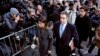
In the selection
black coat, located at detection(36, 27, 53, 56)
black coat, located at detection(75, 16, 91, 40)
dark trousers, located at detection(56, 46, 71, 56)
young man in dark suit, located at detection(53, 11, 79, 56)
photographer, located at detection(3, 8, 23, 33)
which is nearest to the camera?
young man in dark suit, located at detection(53, 11, 79, 56)

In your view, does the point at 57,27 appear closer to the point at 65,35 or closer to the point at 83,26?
the point at 65,35

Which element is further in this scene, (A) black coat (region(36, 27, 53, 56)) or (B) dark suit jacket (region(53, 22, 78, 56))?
(A) black coat (region(36, 27, 53, 56))

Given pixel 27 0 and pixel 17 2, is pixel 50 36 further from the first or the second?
pixel 27 0

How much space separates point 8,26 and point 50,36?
5.43ft

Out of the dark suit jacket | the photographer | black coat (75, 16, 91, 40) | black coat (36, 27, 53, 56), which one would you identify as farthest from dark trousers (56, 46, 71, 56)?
black coat (75, 16, 91, 40)

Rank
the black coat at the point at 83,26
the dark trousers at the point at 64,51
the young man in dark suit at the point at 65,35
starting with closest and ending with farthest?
1. the young man in dark suit at the point at 65,35
2. the dark trousers at the point at 64,51
3. the black coat at the point at 83,26

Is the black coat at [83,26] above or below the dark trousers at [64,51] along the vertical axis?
below

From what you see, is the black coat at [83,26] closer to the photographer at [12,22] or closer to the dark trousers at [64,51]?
the photographer at [12,22]

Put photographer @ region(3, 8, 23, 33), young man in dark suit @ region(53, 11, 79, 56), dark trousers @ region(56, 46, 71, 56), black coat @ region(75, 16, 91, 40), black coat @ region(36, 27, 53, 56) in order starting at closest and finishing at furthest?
1. young man in dark suit @ region(53, 11, 79, 56)
2. dark trousers @ region(56, 46, 71, 56)
3. black coat @ region(36, 27, 53, 56)
4. photographer @ region(3, 8, 23, 33)
5. black coat @ region(75, 16, 91, 40)

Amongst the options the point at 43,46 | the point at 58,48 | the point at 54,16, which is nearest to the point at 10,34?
the point at 43,46

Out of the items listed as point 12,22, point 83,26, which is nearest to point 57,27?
point 12,22

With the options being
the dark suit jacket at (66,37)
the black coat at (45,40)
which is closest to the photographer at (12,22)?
Result: the black coat at (45,40)

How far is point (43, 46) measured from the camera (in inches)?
301

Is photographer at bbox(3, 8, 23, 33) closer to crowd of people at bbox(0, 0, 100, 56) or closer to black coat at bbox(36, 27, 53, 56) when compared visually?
crowd of people at bbox(0, 0, 100, 56)
